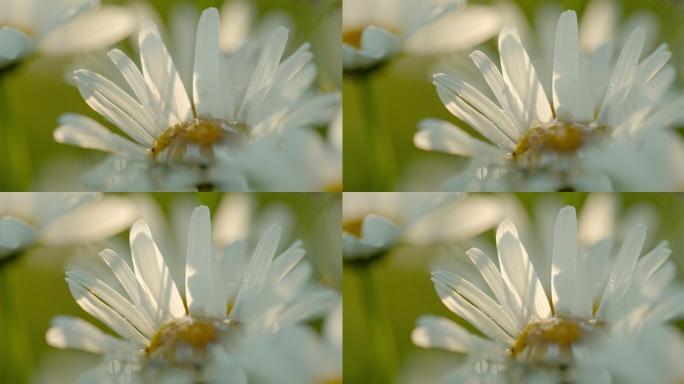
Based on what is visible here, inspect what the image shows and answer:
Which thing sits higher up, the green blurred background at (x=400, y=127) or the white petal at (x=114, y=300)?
the green blurred background at (x=400, y=127)

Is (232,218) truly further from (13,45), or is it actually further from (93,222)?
(13,45)

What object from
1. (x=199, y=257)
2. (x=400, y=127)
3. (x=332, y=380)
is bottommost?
(x=332, y=380)

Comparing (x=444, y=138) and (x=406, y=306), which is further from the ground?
(x=444, y=138)

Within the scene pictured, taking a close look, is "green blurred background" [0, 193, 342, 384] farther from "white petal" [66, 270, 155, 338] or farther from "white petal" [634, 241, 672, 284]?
"white petal" [634, 241, 672, 284]

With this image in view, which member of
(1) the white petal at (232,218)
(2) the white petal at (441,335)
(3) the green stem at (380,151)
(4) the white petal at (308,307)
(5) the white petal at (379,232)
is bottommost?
(2) the white petal at (441,335)

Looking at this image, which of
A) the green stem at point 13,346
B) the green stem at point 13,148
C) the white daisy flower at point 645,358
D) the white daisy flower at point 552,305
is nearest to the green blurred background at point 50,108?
the green stem at point 13,148

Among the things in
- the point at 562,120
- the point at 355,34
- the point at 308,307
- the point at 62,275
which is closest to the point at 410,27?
the point at 355,34

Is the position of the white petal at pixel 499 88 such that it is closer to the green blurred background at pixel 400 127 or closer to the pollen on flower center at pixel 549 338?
the green blurred background at pixel 400 127

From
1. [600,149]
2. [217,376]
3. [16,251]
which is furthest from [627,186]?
[16,251]
